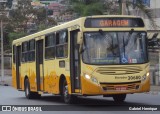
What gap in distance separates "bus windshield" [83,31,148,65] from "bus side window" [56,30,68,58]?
180cm

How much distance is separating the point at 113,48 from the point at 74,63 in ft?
5.47

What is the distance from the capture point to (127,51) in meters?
18.1

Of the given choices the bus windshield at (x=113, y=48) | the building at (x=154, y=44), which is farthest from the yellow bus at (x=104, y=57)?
the building at (x=154, y=44)

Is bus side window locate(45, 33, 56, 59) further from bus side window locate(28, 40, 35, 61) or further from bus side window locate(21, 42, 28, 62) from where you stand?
bus side window locate(21, 42, 28, 62)

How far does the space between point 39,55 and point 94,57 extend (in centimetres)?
596

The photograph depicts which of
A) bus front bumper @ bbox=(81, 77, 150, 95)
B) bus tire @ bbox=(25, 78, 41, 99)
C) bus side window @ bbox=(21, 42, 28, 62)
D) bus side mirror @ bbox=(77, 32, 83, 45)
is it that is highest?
bus side mirror @ bbox=(77, 32, 83, 45)

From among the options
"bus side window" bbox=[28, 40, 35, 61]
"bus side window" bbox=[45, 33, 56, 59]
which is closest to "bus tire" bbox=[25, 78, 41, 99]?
"bus side window" bbox=[28, 40, 35, 61]

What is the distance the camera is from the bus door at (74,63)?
1866 cm

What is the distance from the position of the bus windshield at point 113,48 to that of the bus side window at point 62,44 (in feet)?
5.89

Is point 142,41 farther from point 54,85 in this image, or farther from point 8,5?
point 8,5

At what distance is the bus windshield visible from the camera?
58.7 feet

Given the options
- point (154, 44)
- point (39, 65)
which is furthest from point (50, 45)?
point (154, 44)

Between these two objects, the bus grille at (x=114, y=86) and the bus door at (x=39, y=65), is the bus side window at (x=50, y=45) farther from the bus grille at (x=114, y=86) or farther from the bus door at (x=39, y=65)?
the bus grille at (x=114, y=86)

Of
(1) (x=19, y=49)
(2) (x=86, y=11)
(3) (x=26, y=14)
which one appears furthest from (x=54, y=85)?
(3) (x=26, y=14)
